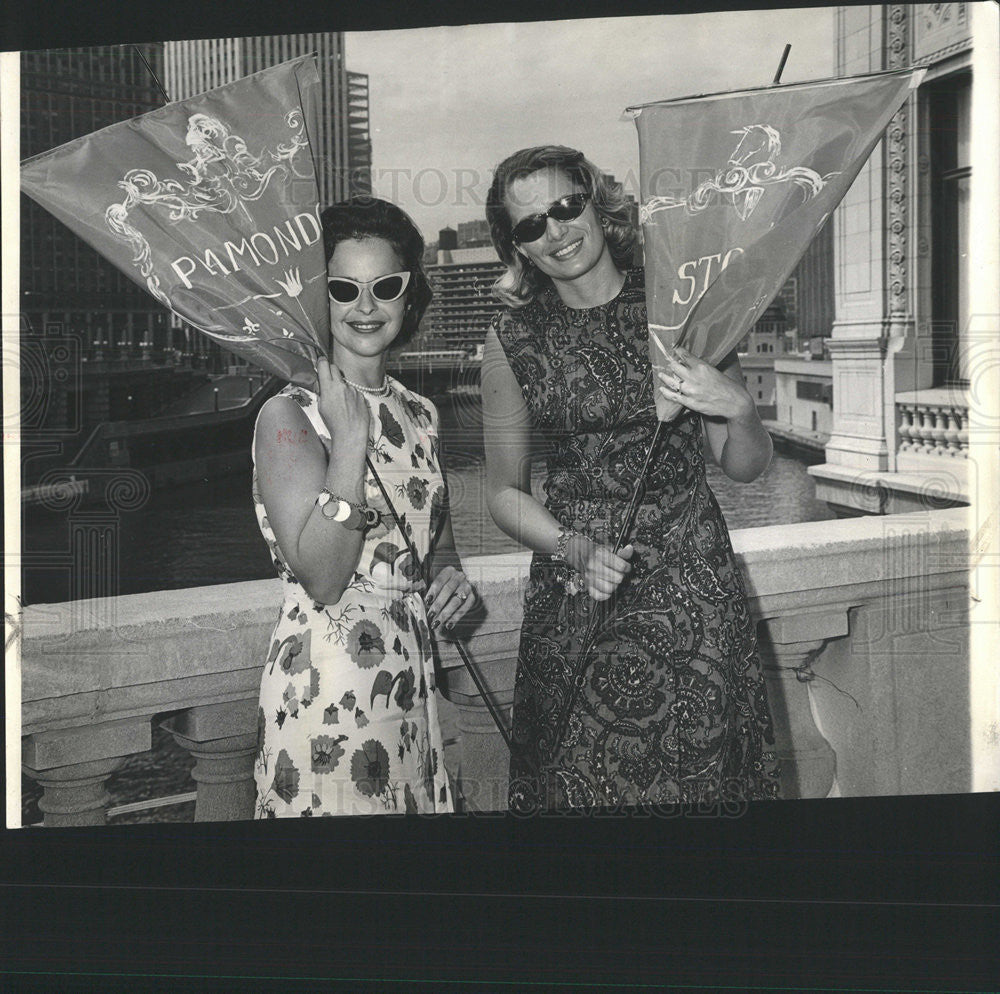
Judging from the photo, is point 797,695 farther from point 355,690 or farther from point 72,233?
point 72,233

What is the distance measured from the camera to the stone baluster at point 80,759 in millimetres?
2945

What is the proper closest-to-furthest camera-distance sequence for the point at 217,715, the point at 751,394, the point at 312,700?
the point at 312,700
the point at 217,715
the point at 751,394

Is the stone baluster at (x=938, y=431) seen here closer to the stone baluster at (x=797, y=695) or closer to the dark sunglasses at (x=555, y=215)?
the stone baluster at (x=797, y=695)

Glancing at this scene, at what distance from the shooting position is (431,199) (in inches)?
129

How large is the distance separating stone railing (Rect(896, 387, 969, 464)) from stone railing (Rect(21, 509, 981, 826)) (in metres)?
0.18

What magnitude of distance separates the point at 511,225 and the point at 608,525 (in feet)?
2.69

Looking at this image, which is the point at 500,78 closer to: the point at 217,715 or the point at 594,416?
the point at 594,416

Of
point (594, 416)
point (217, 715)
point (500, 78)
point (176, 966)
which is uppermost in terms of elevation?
point (500, 78)

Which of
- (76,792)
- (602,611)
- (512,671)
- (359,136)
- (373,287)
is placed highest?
(359,136)

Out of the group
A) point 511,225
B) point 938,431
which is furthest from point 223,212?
point 938,431

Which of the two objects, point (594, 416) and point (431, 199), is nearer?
point (594, 416)

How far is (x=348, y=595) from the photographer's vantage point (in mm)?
2893

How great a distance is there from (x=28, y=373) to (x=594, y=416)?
1589 millimetres

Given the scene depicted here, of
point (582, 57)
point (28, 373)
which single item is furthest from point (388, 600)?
point (582, 57)
